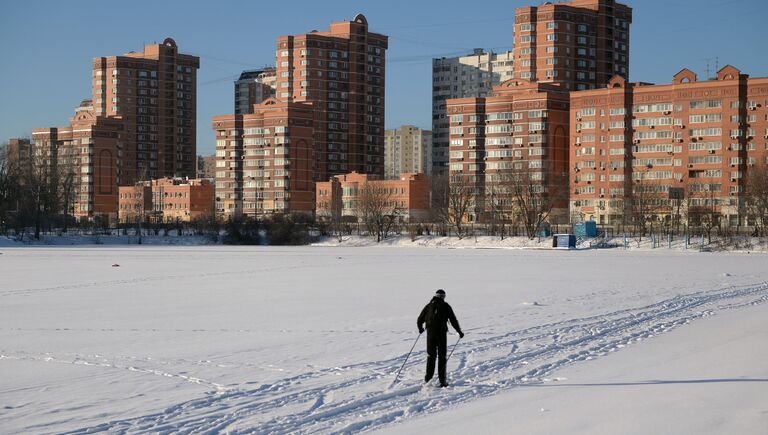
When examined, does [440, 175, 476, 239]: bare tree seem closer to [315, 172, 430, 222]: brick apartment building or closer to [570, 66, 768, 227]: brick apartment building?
[570, 66, 768, 227]: brick apartment building

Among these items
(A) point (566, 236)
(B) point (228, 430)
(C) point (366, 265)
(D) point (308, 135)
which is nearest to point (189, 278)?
(C) point (366, 265)

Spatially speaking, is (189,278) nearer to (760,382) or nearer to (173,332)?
(173,332)

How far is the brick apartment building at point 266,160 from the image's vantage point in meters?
161

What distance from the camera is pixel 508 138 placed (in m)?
149

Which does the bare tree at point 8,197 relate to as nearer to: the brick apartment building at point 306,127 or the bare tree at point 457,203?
the bare tree at point 457,203

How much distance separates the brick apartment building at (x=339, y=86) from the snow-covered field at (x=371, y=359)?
5412 inches

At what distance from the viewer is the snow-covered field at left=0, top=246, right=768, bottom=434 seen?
14453 mm

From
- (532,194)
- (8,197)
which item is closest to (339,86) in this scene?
(532,194)

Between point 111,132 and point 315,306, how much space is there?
163385mm

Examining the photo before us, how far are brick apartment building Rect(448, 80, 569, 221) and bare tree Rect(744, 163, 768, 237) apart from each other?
35683mm

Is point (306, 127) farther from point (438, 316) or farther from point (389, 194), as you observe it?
point (438, 316)

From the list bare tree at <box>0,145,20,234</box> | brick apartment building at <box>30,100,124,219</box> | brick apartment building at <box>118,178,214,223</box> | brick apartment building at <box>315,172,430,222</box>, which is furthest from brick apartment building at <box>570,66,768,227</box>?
brick apartment building at <box>30,100,124,219</box>

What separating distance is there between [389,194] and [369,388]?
445 feet

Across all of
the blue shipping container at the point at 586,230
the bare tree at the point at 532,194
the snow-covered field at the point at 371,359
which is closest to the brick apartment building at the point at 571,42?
the bare tree at the point at 532,194
